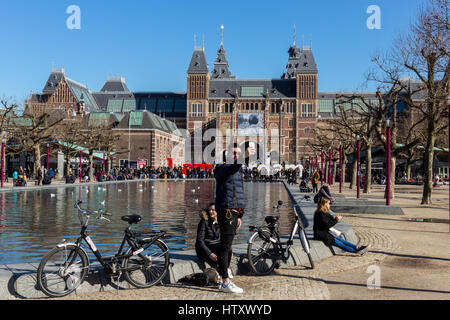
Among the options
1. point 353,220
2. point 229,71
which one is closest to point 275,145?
point 229,71

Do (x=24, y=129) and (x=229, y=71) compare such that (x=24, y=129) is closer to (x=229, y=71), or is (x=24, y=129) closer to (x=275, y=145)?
(x=275, y=145)

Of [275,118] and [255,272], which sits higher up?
[275,118]

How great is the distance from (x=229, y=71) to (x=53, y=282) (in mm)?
99459

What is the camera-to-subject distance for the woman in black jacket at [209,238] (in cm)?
661

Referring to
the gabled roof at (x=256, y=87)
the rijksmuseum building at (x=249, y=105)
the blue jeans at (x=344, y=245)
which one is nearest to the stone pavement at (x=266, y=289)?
the blue jeans at (x=344, y=245)

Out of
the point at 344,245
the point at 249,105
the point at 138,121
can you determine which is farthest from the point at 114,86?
the point at 344,245

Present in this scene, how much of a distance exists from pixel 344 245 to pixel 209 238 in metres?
2.96

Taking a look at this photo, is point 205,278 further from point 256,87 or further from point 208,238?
point 256,87

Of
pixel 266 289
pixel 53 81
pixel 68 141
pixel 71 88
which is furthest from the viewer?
pixel 53 81

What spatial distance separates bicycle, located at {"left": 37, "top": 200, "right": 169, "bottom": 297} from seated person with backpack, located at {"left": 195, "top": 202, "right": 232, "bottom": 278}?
58 centimetres

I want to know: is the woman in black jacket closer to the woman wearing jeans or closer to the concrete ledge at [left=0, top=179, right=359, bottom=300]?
the concrete ledge at [left=0, top=179, right=359, bottom=300]

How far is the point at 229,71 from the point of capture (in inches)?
4050

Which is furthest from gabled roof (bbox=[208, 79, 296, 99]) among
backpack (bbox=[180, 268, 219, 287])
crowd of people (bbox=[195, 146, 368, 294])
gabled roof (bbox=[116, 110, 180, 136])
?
backpack (bbox=[180, 268, 219, 287])

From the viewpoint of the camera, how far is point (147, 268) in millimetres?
6203
